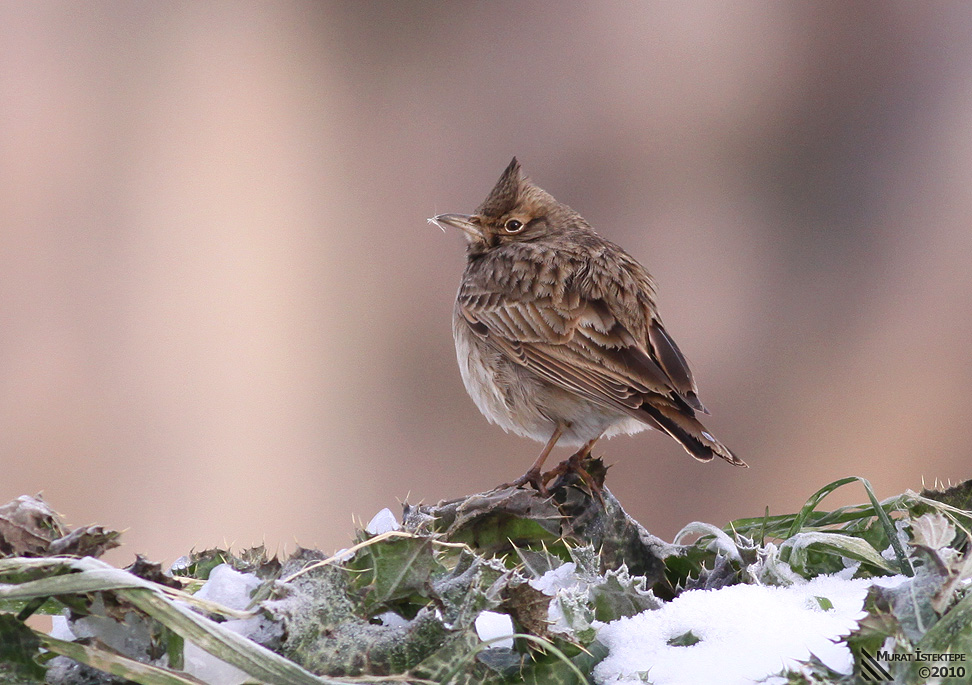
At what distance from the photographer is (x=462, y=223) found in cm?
438

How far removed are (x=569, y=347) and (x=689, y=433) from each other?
650 mm

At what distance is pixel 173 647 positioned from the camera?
1.04 metres

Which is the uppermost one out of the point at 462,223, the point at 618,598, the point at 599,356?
the point at 462,223

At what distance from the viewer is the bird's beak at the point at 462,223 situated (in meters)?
4.36

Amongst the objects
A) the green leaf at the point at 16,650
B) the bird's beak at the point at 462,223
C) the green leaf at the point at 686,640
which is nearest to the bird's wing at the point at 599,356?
the bird's beak at the point at 462,223

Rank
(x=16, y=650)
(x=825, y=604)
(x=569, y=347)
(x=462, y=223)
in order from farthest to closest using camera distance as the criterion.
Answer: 1. (x=462, y=223)
2. (x=569, y=347)
3. (x=825, y=604)
4. (x=16, y=650)

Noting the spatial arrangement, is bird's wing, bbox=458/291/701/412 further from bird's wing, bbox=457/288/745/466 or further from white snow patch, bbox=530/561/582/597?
white snow patch, bbox=530/561/582/597

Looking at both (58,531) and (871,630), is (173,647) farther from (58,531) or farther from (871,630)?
(871,630)

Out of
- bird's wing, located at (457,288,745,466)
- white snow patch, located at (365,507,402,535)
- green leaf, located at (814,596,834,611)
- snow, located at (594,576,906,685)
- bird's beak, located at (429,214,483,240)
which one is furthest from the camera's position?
bird's beak, located at (429,214,483,240)

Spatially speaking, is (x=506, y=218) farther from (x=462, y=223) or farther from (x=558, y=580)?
(x=558, y=580)

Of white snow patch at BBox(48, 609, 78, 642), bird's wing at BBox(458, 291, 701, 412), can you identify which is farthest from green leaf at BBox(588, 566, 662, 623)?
bird's wing at BBox(458, 291, 701, 412)

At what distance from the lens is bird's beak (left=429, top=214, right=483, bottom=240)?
4355 millimetres

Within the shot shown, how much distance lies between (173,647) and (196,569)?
325mm

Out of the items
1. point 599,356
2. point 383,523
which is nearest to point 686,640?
point 383,523
